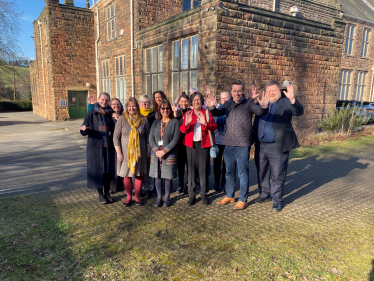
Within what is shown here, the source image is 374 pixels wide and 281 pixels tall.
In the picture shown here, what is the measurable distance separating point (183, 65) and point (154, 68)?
87.8 inches

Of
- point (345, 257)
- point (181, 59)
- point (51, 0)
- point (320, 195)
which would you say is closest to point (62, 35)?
point (51, 0)

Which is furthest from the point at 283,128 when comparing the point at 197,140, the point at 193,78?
the point at 193,78

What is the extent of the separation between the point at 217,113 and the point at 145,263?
8.34 feet

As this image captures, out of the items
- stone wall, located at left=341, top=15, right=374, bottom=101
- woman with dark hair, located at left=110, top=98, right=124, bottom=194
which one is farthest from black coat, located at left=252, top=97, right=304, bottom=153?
stone wall, located at left=341, top=15, right=374, bottom=101

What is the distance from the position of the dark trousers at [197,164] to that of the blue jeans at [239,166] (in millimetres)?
381

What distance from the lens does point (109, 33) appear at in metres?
16.3

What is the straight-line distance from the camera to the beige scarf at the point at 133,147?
14.7 feet

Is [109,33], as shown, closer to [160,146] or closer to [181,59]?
[181,59]

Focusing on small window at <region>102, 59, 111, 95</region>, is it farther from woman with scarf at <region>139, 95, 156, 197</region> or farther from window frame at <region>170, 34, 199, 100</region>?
woman with scarf at <region>139, 95, 156, 197</region>

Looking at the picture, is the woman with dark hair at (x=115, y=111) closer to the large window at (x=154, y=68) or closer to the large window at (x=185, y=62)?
the large window at (x=185, y=62)

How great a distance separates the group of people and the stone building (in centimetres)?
329

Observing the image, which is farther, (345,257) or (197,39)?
(197,39)

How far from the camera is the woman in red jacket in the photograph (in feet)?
14.7

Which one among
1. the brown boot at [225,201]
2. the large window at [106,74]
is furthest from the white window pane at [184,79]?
the large window at [106,74]
